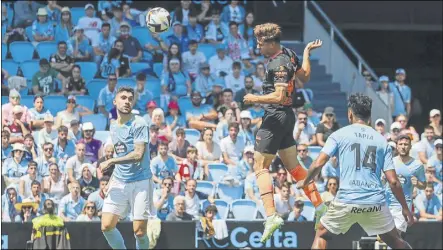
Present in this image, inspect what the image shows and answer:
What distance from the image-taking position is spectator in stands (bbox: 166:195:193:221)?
18406mm

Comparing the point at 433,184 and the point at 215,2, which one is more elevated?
the point at 215,2

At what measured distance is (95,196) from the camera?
1830 centimetres

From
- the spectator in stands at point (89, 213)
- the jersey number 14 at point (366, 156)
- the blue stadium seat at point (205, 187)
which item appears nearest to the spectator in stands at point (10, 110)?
the spectator in stands at point (89, 213)

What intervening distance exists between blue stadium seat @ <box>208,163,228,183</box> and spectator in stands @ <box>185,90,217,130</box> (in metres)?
1.36

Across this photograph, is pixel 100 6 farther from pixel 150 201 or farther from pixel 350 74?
pixel 150 201

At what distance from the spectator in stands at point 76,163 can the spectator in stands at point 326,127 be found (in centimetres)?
430

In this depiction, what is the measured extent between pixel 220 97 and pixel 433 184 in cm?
429

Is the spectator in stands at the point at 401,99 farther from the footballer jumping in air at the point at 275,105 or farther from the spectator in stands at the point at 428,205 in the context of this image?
the footballer jumping in air at the point at 275,105

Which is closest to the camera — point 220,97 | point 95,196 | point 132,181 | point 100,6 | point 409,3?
point 132,181

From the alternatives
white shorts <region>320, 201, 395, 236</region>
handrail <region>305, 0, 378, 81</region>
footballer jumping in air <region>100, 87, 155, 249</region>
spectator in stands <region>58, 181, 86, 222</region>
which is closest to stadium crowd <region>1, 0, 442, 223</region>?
spectator in stands <region>58, 181, 86, 222</region>

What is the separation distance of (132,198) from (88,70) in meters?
9.00

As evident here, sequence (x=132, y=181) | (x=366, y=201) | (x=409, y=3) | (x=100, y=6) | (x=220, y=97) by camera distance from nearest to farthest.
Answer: (x=366, y=201)
(x=132, y=181)
(x=220, y=97)
(x=100, y=6)
(x=409, y=3)

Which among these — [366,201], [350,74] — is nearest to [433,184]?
[350,74]

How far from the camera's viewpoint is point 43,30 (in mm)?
22797
